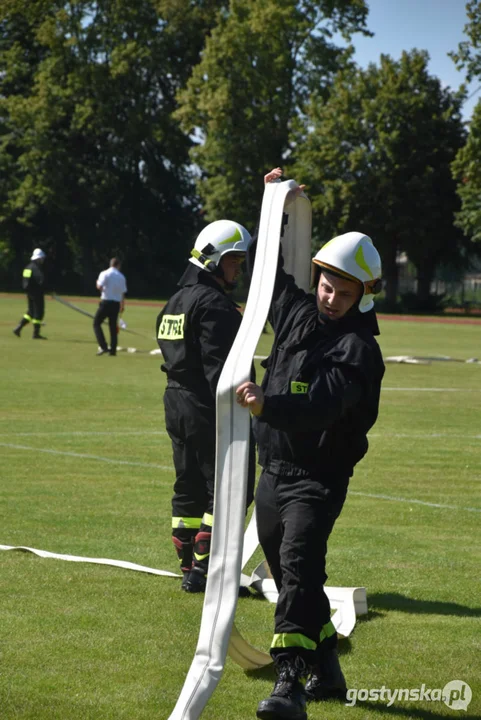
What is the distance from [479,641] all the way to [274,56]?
210 feet

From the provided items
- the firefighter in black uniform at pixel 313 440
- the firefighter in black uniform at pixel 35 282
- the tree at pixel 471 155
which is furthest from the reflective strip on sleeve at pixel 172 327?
the tree at pixel 471 155

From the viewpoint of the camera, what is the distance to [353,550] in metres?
8.07

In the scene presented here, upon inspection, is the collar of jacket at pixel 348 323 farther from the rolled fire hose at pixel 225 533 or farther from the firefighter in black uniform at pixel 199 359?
the firefighter in black uniform at pixel 199 359

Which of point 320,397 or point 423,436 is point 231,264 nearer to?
point 320,397

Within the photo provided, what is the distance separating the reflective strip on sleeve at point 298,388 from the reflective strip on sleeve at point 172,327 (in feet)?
6.61

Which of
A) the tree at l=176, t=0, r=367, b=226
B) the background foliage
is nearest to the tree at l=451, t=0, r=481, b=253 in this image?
the background foliage

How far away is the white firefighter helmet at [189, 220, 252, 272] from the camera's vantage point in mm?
6820

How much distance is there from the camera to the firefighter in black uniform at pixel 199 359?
6.74 m

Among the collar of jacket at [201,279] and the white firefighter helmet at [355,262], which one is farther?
the collar of jacket at [201,279]

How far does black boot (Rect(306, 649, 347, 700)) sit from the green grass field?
0.25 ft

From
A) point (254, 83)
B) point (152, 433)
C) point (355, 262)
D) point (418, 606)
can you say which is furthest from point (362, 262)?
point (254, 83)

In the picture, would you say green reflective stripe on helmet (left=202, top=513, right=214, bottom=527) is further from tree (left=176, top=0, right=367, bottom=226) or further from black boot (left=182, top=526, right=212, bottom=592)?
tree (left=176, top=0, right=367, bottom=226)

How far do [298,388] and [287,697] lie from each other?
1244mm

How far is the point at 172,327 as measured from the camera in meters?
6.99
